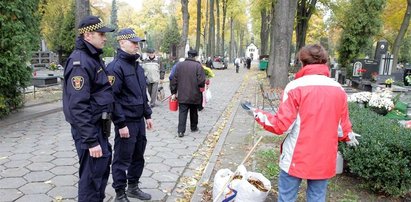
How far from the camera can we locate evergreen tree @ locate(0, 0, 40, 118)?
27.5ft

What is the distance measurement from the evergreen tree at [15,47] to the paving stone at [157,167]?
491 cm

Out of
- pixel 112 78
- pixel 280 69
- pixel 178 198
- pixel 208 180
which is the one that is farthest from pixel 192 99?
pixel 280 69

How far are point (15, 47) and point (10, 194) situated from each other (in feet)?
17.2

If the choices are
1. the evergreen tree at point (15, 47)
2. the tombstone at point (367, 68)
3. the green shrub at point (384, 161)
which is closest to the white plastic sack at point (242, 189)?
the green shrub at point (384, 161)

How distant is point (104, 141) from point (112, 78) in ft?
2.88

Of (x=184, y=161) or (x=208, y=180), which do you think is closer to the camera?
(x=208, y=180)

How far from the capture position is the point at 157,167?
5805mm

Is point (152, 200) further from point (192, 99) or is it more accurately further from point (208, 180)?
point (192, 99)

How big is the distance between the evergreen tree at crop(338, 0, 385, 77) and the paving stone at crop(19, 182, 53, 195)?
22082 millimetres

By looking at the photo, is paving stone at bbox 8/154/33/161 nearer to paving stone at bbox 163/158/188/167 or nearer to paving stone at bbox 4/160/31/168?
paving stone at bbox 4/160/31/168

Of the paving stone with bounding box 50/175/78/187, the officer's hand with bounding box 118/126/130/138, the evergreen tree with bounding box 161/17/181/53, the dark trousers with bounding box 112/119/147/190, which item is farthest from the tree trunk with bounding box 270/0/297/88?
the evergreen tree with bounding box 161/17/181/53

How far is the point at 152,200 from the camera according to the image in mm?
4531

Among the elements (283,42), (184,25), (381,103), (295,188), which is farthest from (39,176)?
(184,25)

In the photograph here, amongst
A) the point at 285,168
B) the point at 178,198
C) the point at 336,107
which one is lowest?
the point at 178,198
